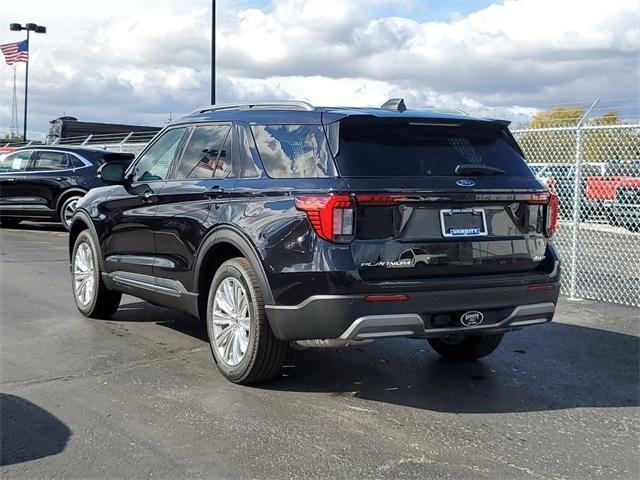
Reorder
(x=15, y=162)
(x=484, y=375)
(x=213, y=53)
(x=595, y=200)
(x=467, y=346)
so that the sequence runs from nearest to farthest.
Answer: (x=484, y=375) → (x=467, y=346) → (x=595, y=200) → (x=15, y=162) → (x=213, y=53)

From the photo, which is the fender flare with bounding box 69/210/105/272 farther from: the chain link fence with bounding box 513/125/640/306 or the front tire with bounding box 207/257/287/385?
the chain link fence with bounding box 513/125/640/306

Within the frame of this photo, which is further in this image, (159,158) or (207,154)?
(159,158)

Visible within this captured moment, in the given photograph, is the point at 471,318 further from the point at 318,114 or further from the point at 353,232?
the point at 318,114

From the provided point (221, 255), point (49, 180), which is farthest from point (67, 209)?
point (221, 255)

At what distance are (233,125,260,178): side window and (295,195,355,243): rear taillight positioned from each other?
761 millimetres

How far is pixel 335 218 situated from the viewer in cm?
428

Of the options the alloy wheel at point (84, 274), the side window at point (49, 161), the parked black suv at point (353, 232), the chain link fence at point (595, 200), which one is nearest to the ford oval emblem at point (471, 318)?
the parked black suv at point (353, 232)

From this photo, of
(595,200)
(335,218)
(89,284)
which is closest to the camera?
(335,218)

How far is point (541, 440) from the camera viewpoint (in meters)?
4.22

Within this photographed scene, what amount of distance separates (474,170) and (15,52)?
34.3 meters

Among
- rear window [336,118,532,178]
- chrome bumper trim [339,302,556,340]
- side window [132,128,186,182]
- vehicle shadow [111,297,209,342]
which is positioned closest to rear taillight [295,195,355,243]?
rear window [336,118,532,178]

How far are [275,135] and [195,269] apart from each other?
45.4 inches

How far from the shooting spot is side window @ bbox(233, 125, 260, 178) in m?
5.00

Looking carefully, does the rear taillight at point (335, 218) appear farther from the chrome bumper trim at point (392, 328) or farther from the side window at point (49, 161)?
the side window at point (49, 161)
